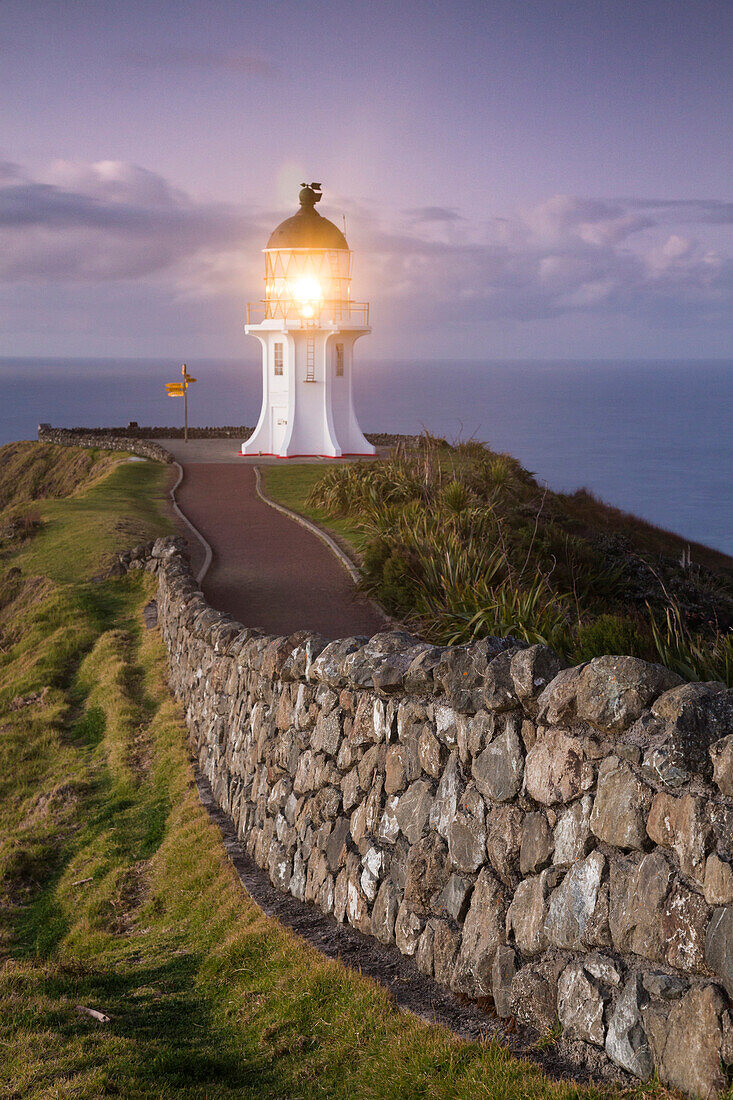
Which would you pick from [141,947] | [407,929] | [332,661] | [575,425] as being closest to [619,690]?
[407,929]

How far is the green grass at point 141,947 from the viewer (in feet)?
15.0

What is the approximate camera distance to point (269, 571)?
14836 mm

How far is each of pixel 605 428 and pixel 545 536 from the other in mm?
100581

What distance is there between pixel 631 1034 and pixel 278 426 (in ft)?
97.6

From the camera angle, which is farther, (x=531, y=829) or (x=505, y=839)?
(x=505, y=839)

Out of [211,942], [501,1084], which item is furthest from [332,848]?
[501,1084]

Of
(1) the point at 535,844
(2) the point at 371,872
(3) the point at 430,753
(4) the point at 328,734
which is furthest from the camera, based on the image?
(4) the point at 328,734

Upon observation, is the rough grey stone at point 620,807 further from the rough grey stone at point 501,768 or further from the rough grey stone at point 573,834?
the rough grey stone at point 501,768

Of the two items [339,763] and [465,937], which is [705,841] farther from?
[339,763]

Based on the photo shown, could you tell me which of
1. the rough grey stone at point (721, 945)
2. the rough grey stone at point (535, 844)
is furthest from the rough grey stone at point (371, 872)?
the rough grey stone at point (721, 945)

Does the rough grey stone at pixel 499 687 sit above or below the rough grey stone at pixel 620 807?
above

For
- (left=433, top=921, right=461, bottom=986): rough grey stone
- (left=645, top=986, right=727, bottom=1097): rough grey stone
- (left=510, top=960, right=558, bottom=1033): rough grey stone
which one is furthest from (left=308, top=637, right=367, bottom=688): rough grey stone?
(left=645, top=986, right=727, bottom=1097): rough grey stone

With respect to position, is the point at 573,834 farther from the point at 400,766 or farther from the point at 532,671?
the point at 400,766

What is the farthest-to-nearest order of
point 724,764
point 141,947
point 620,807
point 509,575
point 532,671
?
1. point 509,575
2. point 141,947
3. point 532,671
4. point 620,807
5. point 724,764
